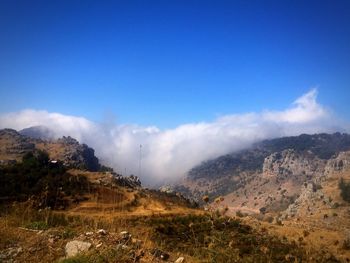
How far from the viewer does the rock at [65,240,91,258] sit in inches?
237

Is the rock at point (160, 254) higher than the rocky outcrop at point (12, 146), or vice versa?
the rocky outcrop at point (12, 146)

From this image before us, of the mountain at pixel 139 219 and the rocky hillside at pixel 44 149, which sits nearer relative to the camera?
the mountain at pixel 139 219

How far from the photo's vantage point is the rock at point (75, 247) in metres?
6.02

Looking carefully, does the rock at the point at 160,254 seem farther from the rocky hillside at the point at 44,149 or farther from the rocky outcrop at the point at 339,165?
the rocky outcrop at the point at 339,165

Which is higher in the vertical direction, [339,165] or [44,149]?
[44,149]

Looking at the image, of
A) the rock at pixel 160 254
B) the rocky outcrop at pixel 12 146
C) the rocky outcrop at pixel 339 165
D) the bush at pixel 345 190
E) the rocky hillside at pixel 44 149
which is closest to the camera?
the rock at pixel 160 254

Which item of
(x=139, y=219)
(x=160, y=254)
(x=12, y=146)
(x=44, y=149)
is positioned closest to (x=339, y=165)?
Result: (x=139, y=219)

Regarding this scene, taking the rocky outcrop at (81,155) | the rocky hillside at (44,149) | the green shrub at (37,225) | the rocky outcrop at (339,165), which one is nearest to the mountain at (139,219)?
the green shrub at (37,225)

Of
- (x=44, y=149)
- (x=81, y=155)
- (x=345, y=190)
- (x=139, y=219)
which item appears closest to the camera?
(x=139, y=219)

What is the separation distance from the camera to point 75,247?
6215 millimetres

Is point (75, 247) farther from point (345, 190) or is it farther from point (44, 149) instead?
point (44, 149)

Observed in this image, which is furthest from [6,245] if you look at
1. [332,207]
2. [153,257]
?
[332,207]

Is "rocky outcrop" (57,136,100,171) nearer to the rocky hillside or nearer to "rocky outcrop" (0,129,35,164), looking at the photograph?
the rocky hillside

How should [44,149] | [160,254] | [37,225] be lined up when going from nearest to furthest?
[160,254] → [37,225] → [44,149]
